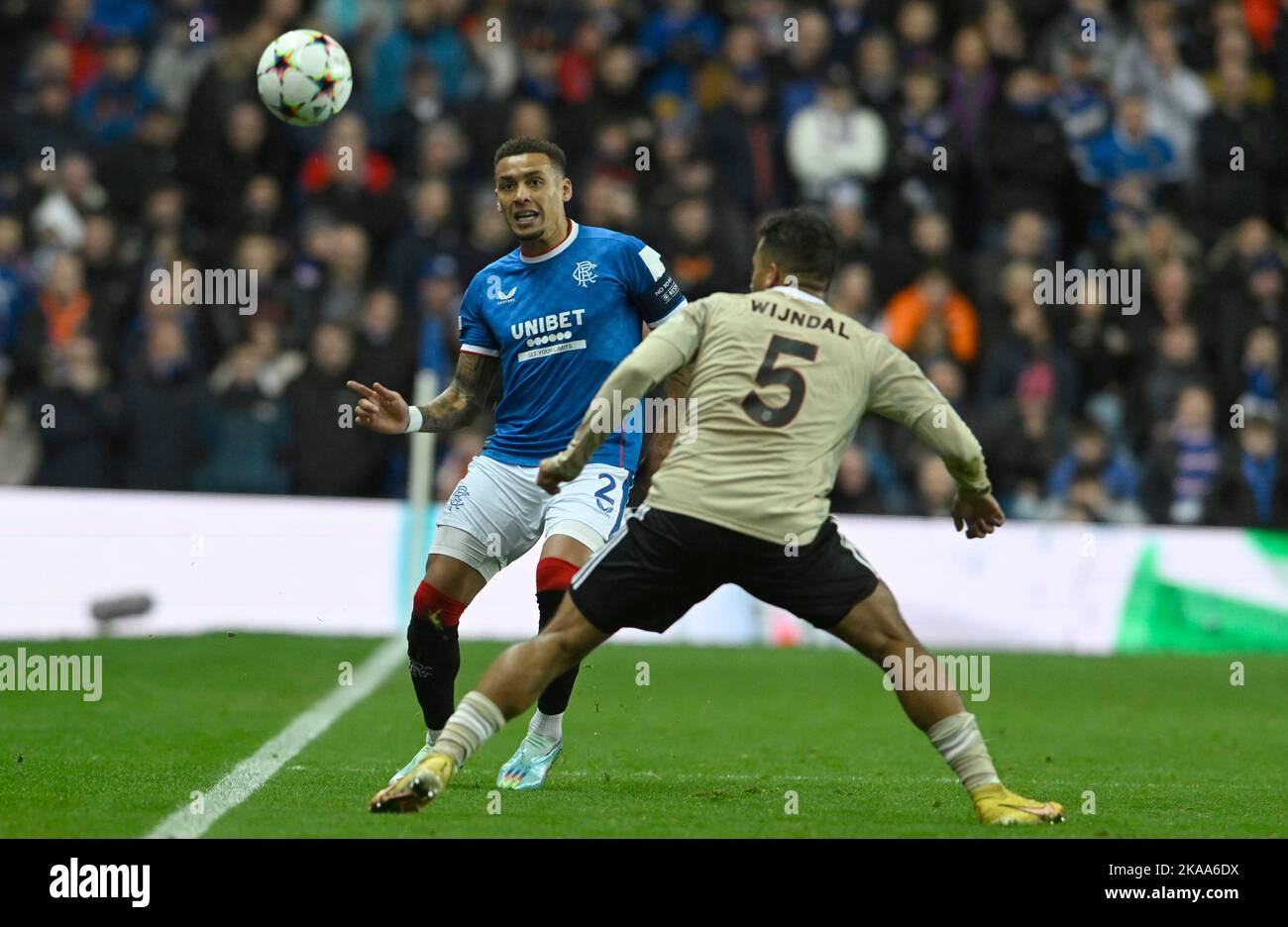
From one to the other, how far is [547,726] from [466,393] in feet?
4.98

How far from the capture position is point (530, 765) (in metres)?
8.96

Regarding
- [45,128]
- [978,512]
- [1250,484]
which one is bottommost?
[1250,484]

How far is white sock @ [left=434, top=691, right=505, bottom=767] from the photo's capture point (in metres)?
7.39

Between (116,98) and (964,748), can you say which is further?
(116,98)

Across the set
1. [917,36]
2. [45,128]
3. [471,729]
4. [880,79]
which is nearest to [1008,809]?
[471,729]

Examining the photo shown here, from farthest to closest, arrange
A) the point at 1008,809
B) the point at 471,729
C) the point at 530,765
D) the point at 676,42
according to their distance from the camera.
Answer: the point at 676,42, the point at 530,765, the point at 1008,809, the point at 471,729

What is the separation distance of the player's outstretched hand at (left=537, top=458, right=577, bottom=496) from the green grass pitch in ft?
4.02

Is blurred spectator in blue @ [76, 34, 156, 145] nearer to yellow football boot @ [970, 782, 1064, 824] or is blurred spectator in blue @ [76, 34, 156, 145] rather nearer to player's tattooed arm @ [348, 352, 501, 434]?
player's tattooed arm @ [348, 352, 501, 434]

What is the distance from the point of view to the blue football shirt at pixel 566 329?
8.95 metres

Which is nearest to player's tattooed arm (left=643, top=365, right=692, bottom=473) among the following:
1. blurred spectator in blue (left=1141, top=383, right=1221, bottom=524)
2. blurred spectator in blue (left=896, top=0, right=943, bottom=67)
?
blurred spectator in blue (left=1141, top=383, right=1221, bottom=524)

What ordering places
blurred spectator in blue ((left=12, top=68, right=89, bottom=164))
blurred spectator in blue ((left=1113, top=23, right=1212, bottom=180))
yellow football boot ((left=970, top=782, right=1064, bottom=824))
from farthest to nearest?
blurred spectator in blue ((left=1113, top=23, right=1212, bottom=180))
blurred spectator in blue ((left=12, top=68, right=89, bottom=164))
yellow football boot ((left=970, top=782, right=1064, bottom=824))

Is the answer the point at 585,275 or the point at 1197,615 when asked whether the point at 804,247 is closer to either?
the point at 585,275
